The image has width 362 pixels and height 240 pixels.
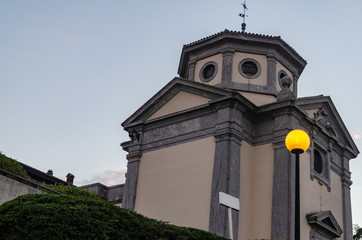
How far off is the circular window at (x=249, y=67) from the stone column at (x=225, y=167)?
379cm

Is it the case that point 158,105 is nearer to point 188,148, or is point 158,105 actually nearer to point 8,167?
point 188,148

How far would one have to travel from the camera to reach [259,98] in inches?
1057

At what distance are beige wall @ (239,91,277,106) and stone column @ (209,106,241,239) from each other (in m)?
2.56

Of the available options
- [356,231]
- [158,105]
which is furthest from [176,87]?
[356,231]

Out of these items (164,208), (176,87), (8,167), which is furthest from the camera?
(176,87)

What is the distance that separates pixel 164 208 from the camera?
24750 mm

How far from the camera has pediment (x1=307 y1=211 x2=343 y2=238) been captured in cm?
→ 2362

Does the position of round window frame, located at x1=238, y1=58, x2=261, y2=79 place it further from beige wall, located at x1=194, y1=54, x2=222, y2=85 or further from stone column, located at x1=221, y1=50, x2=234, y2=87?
beige wall, located at x1=194, y1=54, x2=222, y2=85

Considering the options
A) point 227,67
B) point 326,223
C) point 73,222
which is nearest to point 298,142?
point 73,222

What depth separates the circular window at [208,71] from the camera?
27994mm

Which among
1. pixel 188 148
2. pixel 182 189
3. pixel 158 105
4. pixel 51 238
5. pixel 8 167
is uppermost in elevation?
pixel 158 105

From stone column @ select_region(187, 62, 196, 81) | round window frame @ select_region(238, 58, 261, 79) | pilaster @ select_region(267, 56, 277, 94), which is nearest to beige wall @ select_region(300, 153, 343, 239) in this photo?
pilaster @ select_region(267, 56, 277, 94)

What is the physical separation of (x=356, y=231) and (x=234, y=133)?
864 inches

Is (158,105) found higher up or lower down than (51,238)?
higher up
